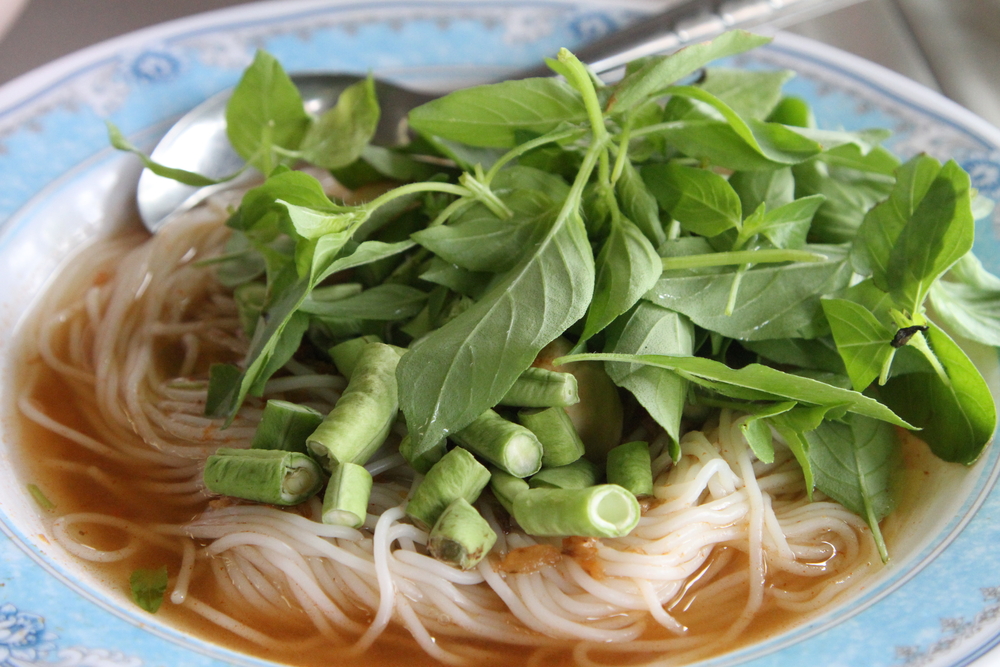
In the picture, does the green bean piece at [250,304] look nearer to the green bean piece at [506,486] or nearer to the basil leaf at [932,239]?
the green bean piece at [506,486]

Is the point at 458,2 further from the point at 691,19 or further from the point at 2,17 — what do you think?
the point at 2,17

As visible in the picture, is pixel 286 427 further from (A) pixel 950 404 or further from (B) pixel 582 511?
(A) pixel 950 404

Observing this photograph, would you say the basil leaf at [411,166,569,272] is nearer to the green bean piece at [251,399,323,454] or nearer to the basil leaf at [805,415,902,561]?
the green bean piece at [251,399,323,454]

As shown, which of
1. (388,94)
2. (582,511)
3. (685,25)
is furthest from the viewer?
(388,94)

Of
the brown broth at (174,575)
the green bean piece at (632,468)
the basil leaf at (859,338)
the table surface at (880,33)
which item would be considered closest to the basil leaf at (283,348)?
the brown broth at (174,575)

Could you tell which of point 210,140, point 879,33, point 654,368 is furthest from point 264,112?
point 879,33

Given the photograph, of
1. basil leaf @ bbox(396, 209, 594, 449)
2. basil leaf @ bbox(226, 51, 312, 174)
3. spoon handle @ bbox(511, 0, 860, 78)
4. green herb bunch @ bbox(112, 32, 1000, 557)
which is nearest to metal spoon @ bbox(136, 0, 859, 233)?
spoon handle @ bbox(511, 0, 860, 78)
